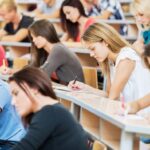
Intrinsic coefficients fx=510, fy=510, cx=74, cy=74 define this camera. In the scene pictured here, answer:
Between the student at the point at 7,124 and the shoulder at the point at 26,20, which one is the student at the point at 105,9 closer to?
the shoulder at the point at 26,20

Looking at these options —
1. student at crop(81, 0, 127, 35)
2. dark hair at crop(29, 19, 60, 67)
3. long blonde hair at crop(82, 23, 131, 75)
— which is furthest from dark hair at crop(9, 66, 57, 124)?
student at crop(81, 0, 127, 35)

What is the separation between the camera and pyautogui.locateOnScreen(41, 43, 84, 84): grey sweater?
4750mm

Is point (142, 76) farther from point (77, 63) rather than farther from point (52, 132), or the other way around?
point (52, 132)

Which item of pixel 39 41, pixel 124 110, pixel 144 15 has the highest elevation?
pixel 144 15

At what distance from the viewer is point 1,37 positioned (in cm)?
701

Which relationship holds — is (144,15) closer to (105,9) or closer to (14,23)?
(14,23)

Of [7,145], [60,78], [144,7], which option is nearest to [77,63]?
[60,78]

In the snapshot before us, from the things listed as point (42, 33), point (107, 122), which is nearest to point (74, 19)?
point (42, 33)

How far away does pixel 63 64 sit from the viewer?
16.0 feet

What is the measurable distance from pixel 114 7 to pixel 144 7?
10.4ft

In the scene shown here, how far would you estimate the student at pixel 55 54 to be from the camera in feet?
15.6

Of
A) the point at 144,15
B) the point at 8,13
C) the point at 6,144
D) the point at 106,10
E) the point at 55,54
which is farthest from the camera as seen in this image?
the point at 106,10

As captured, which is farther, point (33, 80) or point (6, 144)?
point (6, 144)

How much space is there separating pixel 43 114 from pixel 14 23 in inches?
188
